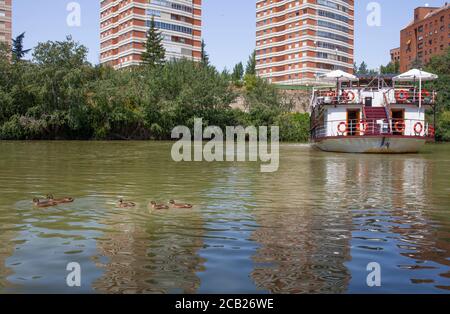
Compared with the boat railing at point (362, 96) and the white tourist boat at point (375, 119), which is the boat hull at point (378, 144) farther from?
the boat railing at point (362, 96)

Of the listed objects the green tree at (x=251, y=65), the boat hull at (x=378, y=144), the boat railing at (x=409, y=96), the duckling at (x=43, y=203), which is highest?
the green tree at (x=251, y=65)

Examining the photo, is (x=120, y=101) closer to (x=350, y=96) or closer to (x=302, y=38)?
(x=350, y=96)

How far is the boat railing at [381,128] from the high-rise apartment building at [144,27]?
70240mm

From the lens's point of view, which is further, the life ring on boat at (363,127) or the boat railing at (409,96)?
the boat railing at (409,96)

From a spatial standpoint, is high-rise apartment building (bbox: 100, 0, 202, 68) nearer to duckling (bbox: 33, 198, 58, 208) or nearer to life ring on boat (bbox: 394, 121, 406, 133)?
life ring on boat (bbox: 394, 121, 406, 133)

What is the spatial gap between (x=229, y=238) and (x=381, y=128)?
2893 centimetres

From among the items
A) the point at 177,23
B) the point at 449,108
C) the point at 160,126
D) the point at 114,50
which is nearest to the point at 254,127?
the point at 160,126

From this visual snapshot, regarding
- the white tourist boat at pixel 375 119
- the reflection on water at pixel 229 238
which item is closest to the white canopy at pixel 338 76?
the white tourist boat at pixel 375 119

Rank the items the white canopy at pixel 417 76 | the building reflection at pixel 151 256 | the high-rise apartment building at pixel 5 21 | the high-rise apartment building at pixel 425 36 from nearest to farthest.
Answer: the building reflection at pixel 151 256 → the white canopy at pixel 417 76 → the high-rise apartment building at pixel 5 21 → the high-rise apartment building at pixel 425 36

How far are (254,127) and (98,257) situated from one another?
62.5 meters

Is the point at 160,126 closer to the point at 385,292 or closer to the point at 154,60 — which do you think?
the point at 154,60

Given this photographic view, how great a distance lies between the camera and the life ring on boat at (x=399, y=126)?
3472cm

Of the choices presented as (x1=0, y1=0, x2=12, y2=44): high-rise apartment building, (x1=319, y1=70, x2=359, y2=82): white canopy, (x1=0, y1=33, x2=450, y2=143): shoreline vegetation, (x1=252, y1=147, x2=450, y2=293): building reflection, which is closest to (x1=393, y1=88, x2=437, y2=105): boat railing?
(x1=319, y1=70, x2=359, y2=82): white canopy

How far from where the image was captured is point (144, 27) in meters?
108
